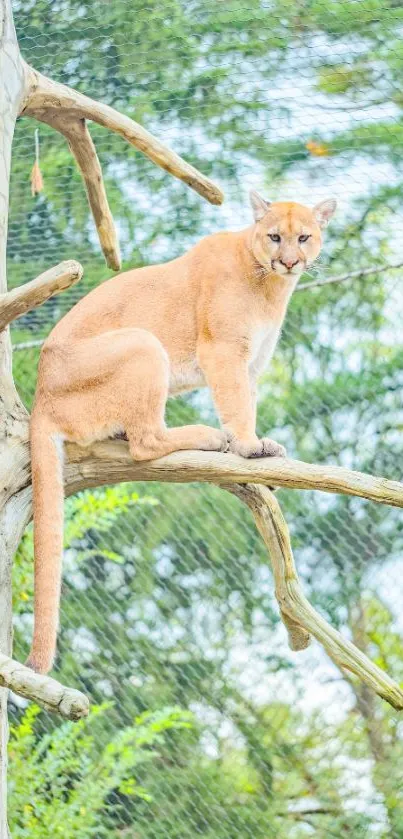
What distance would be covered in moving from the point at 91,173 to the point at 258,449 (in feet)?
2.34

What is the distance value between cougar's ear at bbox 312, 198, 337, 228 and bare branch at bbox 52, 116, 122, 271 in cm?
54

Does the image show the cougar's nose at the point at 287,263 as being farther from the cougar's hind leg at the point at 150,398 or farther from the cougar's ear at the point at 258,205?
the cougar's hind leg at the point at 150,398

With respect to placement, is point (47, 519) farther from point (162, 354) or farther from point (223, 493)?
point (223, 493)

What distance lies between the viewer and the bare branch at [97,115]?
8.46 feet

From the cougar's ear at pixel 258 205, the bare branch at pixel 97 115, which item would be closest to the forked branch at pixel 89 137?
the bare branch at pixel 97 115

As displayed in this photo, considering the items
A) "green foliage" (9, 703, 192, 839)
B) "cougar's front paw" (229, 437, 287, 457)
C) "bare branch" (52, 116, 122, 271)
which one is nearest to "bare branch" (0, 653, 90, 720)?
"cougar's front paw" (229, 437, 287, 457)

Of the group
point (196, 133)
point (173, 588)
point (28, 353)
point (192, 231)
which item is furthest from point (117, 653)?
point (196, 133)

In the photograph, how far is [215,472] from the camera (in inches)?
94.0

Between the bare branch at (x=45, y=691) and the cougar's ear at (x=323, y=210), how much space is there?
158cm

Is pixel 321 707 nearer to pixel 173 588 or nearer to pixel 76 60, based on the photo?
pixel 173 588

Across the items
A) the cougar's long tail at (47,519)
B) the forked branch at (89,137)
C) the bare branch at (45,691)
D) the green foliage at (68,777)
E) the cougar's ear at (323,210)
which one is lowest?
the green foliage at (68,777)

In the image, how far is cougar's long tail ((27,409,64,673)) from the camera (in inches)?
91.2

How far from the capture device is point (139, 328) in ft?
8.79

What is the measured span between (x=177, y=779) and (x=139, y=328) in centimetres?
208
